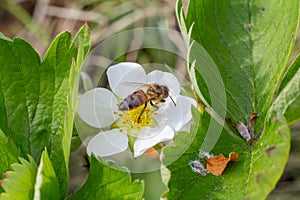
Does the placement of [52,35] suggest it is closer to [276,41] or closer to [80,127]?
[80,127]

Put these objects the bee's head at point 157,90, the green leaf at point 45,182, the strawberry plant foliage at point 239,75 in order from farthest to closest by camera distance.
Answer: the bee's head at point 157,90
the strawberry plant foliage at point 239,75
the green leaf at point 45,182

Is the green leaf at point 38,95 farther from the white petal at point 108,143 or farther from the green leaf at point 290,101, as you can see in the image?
the green leaf at point 290,101

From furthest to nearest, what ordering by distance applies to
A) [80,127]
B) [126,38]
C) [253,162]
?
[126,38], [80,127], [253,162]

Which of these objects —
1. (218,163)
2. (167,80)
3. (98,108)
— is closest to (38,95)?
(98,108)

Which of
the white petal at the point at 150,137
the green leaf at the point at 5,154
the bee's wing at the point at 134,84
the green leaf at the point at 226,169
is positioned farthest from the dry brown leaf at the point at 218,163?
the green leaf at the point at 5,154

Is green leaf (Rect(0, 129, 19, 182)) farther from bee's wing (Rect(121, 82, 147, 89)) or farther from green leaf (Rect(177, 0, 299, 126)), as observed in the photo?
green leaf (Rect(177, 0, 299, 126))

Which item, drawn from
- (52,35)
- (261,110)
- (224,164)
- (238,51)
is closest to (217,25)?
(238,51)
